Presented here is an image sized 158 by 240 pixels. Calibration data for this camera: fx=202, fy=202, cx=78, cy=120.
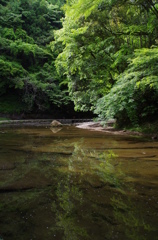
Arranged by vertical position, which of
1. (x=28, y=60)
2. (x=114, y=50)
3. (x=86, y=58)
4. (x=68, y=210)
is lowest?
(x=68, y=210)

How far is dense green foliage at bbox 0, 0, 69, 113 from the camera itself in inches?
845

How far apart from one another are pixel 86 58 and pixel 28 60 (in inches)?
671

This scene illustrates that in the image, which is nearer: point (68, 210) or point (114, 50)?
point (68, 210)

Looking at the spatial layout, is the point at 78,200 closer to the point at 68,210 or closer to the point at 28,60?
the point at 68,210

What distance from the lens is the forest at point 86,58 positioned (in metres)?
7.27

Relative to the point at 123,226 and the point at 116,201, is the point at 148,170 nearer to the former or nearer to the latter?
the point at 116,201

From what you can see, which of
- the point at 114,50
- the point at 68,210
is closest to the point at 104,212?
the point at 68,210

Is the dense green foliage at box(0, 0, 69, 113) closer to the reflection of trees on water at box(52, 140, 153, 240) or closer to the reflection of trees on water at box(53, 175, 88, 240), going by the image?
the reflection of trees on water at box(52, 140, 153, 240)

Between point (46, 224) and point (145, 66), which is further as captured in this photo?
point (145, 66)

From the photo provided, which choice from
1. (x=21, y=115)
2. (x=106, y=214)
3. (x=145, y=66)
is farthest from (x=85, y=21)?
(x=21, y=115)

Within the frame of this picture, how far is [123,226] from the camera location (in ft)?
4.63

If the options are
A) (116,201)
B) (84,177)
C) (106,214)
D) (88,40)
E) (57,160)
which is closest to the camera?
(106,214)

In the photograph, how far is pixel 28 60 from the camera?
83.7 ft

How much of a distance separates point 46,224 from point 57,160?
188 centimetres
